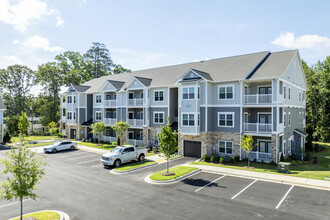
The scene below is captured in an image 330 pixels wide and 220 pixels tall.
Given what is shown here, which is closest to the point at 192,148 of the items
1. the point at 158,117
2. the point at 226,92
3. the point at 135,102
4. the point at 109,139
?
the point at 158,117

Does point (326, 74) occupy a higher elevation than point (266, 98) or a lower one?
higher

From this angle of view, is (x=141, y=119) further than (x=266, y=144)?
Yes

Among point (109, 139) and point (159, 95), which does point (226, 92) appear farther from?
point (109, 139)

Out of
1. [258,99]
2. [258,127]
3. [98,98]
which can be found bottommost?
[258,127]

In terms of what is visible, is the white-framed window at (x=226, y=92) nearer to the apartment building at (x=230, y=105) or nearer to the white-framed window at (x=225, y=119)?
the apartment building at (x=230, y=105)

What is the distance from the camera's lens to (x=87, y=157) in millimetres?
27328

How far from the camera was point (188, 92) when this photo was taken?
27141 mm

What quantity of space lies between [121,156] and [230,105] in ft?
45.1

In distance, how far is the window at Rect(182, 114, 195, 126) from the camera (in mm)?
26623

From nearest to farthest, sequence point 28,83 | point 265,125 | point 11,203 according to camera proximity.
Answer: point 11,203
point 265,125
point 28,83

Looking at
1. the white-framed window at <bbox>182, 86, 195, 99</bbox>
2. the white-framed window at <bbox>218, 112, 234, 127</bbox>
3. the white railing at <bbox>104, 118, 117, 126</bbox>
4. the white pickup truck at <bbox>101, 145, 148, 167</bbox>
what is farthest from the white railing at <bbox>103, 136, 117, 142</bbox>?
the white-framed window at <bbox>218, 112, 234, 127</bbox>

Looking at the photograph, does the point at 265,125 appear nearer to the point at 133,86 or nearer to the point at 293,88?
the point at 293,88

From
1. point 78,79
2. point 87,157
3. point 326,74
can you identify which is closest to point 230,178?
point 87,157

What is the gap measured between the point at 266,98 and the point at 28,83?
62111 millimetres
